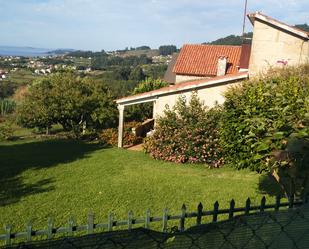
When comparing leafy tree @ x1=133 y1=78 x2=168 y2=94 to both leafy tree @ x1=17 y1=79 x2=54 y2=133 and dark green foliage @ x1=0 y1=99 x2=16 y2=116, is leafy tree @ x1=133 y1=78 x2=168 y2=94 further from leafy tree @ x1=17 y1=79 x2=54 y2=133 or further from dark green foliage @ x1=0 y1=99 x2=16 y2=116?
dark green foliage @ x1=0 y1=99 x2=16 y2=116

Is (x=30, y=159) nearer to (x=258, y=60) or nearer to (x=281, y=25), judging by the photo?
(x=258, y=60)

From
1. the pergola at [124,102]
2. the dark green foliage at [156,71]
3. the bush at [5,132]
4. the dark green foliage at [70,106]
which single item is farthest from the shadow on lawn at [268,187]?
the dark green foliage at [156,71]

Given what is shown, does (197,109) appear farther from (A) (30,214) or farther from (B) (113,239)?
(B) (113,239)

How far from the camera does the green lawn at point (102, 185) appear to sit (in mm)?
8688

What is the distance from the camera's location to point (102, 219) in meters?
8.09

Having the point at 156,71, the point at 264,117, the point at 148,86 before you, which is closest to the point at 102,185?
the point at 264,117

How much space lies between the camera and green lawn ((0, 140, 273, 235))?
8.69 metres

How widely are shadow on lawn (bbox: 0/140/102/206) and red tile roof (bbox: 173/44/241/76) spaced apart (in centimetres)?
1502

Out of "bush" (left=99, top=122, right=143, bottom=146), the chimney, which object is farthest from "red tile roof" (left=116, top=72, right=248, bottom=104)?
the chimney

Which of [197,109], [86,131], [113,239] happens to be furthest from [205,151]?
[113,239]

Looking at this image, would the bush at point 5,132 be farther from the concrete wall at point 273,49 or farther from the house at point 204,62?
the house at point 204,62

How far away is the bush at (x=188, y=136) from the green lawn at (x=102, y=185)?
21.3 inches

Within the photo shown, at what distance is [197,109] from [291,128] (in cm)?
1036

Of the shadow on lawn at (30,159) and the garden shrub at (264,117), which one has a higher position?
the garden shrub at (264,117)
